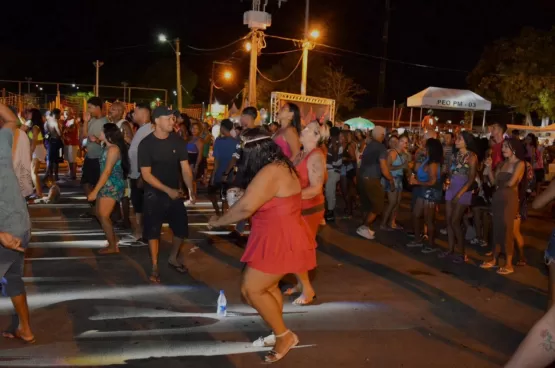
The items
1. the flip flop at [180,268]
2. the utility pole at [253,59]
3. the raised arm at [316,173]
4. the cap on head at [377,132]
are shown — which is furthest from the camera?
the utility pole at [253,59]

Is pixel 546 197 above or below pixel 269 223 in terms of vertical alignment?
above

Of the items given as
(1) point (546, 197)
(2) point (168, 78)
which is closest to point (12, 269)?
(1) point (546, 197)

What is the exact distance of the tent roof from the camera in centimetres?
1880

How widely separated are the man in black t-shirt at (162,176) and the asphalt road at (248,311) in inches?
25.4

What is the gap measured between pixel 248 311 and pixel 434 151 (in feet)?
13.8

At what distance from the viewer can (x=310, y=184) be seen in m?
5.97

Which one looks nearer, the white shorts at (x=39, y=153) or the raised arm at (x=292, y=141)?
the raised arm at (x=292, y=141)

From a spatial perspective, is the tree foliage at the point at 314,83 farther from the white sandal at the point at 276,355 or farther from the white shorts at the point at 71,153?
the white sandal at the point at 276,355

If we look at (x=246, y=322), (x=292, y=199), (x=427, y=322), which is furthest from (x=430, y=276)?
(x=292, y=199)

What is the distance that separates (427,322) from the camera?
5.67 metres

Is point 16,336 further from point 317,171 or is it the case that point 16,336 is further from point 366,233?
point 366,233

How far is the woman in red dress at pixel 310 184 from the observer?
19.4ft

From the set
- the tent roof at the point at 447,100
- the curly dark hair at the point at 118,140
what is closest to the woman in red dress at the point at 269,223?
the curly dark hair at the point at 118,140

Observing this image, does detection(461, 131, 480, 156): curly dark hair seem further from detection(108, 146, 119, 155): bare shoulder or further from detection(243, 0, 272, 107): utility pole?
detection(243, 0, 272, 107): utility pole
